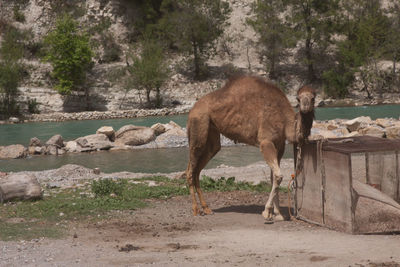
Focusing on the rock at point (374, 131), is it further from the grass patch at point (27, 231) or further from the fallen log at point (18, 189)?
the grass patch at point (27, 231)

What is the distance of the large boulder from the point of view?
97.1ft

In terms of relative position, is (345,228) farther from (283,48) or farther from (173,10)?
(173,10)

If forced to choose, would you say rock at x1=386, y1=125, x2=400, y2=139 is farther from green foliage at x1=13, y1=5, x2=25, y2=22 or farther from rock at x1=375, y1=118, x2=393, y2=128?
green foliage at x1=13, y1=5, x2=25, y2=22

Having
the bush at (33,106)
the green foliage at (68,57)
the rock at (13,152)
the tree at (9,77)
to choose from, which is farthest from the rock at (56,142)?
the green foliage at (68,57)

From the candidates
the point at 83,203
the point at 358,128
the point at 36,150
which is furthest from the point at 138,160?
the point at 83,203

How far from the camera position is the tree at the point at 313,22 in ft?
209

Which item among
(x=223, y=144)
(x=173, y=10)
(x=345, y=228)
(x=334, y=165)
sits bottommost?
(x=223, y=144)

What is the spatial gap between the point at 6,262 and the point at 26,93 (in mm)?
51159

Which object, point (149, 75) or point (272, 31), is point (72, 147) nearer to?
point (149, 75)

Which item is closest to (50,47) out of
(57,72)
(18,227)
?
(57,72)

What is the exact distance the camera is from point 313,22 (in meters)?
63.5

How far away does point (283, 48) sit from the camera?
216 feet

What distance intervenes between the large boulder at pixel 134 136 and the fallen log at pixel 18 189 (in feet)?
58.7

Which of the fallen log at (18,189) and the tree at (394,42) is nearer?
the fallen log at (18,189)
